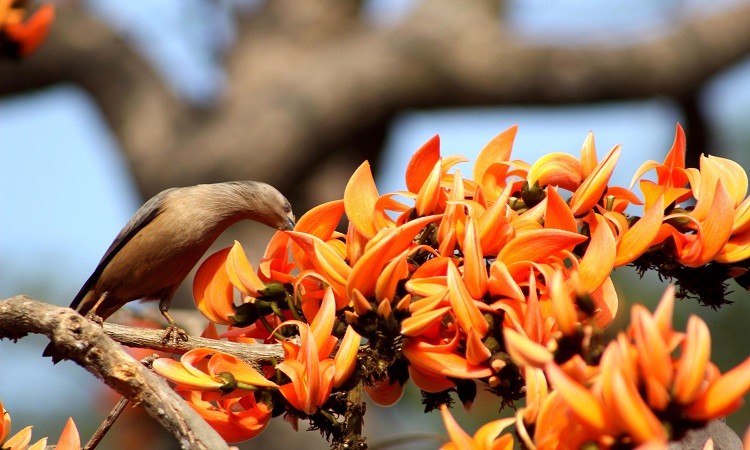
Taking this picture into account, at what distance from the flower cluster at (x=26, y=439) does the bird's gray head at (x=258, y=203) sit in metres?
1.77

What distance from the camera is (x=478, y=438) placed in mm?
1223

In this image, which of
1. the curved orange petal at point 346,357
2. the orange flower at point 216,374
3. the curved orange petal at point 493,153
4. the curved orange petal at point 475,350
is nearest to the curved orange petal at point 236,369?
the orange flower at point 216,374

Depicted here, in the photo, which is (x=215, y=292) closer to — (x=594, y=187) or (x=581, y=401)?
(x=594, y=187)

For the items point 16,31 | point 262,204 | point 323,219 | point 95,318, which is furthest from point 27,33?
point 323,219

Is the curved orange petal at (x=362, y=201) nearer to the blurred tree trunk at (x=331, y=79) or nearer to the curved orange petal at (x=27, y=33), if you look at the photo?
the curved orange petal at (x=27, y=33)

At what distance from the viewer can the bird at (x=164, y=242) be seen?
312 centimetres

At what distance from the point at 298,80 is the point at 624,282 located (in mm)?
4836

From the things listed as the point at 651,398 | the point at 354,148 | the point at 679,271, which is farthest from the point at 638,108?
the point at 651,398

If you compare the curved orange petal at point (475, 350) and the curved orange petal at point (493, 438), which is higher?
the curved orange petal at point (475, 350)

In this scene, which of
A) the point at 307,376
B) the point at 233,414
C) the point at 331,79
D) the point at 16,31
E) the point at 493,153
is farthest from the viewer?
the point at 331,79

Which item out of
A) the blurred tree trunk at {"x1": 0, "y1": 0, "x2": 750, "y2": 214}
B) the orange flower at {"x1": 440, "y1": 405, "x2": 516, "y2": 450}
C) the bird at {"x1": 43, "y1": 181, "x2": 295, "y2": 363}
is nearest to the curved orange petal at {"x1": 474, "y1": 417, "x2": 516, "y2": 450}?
the orange flower at {"x1": 440, "y1": 405, "x2": 516, "y2": 450}

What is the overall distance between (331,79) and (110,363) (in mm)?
8029

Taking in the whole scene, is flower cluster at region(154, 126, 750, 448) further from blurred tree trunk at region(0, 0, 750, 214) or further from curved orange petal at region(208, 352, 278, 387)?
blurred tree trunk at region(0, 0, 750, 214)

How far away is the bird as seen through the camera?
3.12 m
